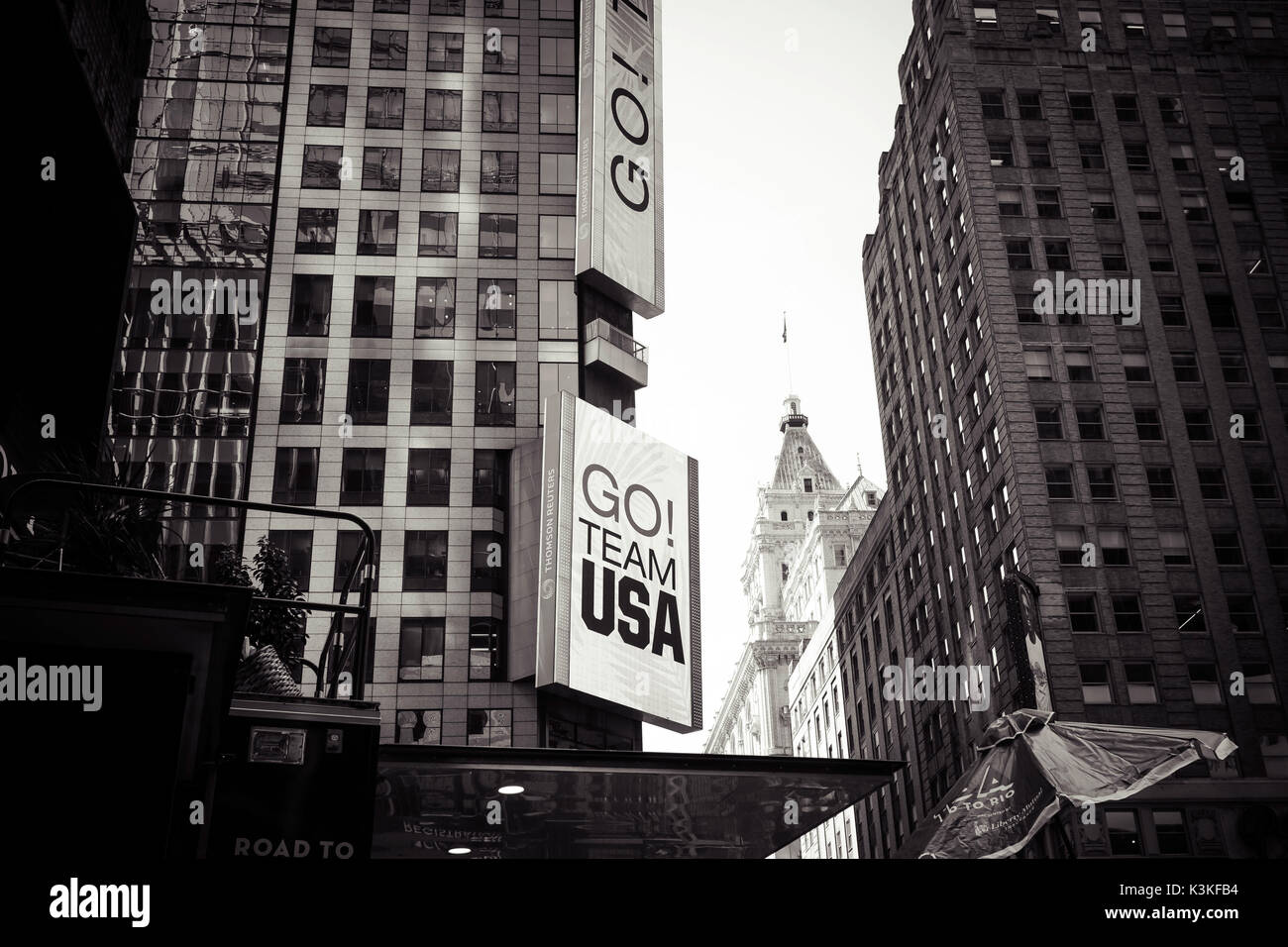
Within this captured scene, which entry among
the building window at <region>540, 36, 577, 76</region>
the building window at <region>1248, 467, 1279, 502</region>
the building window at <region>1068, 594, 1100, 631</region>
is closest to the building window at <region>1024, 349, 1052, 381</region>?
the building window at <region>1248, 467, 1279, 502</region>

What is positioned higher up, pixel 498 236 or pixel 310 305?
pixel 498 236

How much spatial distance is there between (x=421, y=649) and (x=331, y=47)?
30.5 m

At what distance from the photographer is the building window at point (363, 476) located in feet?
173

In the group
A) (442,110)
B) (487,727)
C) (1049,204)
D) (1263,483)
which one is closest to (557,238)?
(442,110)

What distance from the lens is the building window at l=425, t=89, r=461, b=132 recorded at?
59.6 m

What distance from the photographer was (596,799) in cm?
2277

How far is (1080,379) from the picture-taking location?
6756 centimetres

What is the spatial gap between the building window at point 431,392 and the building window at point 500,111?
41.6 feet

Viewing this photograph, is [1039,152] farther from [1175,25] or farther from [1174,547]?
[1174,547]

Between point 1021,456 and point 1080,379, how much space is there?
6476mm

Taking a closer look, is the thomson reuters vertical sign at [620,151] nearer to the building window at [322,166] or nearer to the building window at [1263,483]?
the building window at [322,166]

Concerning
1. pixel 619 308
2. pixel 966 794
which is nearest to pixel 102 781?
pixel 966 794

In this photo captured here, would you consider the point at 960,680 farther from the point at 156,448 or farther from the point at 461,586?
the point at 156,448

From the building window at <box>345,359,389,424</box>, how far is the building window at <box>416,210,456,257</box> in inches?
232
